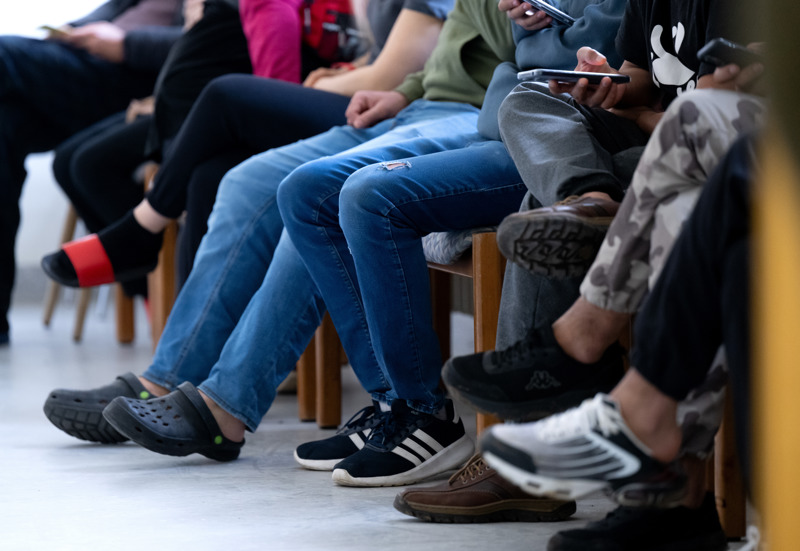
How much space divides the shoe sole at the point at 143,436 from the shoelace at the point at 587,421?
74 centimetres

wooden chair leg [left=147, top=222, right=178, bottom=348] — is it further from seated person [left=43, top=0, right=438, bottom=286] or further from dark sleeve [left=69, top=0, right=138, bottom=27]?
dark sleeve [left=69, top=0, right=138, bottom=27]

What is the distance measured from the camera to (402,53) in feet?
5.66

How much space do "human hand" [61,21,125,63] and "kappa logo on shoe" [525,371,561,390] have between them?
2157mm

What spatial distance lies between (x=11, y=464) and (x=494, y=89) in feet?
3.05

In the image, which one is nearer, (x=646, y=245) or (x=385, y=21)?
(x=646, y=245)

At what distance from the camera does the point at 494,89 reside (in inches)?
53.6

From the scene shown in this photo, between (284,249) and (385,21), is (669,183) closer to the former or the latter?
(284,249)

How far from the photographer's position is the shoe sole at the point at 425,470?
1.29 metres

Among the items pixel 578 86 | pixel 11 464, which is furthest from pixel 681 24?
pixel 11 464

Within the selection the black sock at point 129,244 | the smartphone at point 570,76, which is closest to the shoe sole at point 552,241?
the smartphone at point 570,76

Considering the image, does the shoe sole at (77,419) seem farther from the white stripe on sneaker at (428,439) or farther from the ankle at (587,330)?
the ankle at (587,330)

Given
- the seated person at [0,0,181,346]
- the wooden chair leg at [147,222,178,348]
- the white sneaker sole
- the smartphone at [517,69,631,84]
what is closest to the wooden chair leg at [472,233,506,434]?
the smartphone at [517,69,631,84]

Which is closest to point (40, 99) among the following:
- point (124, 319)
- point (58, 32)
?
point (58, 32)

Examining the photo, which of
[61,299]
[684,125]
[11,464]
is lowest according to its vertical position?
[61,299]
